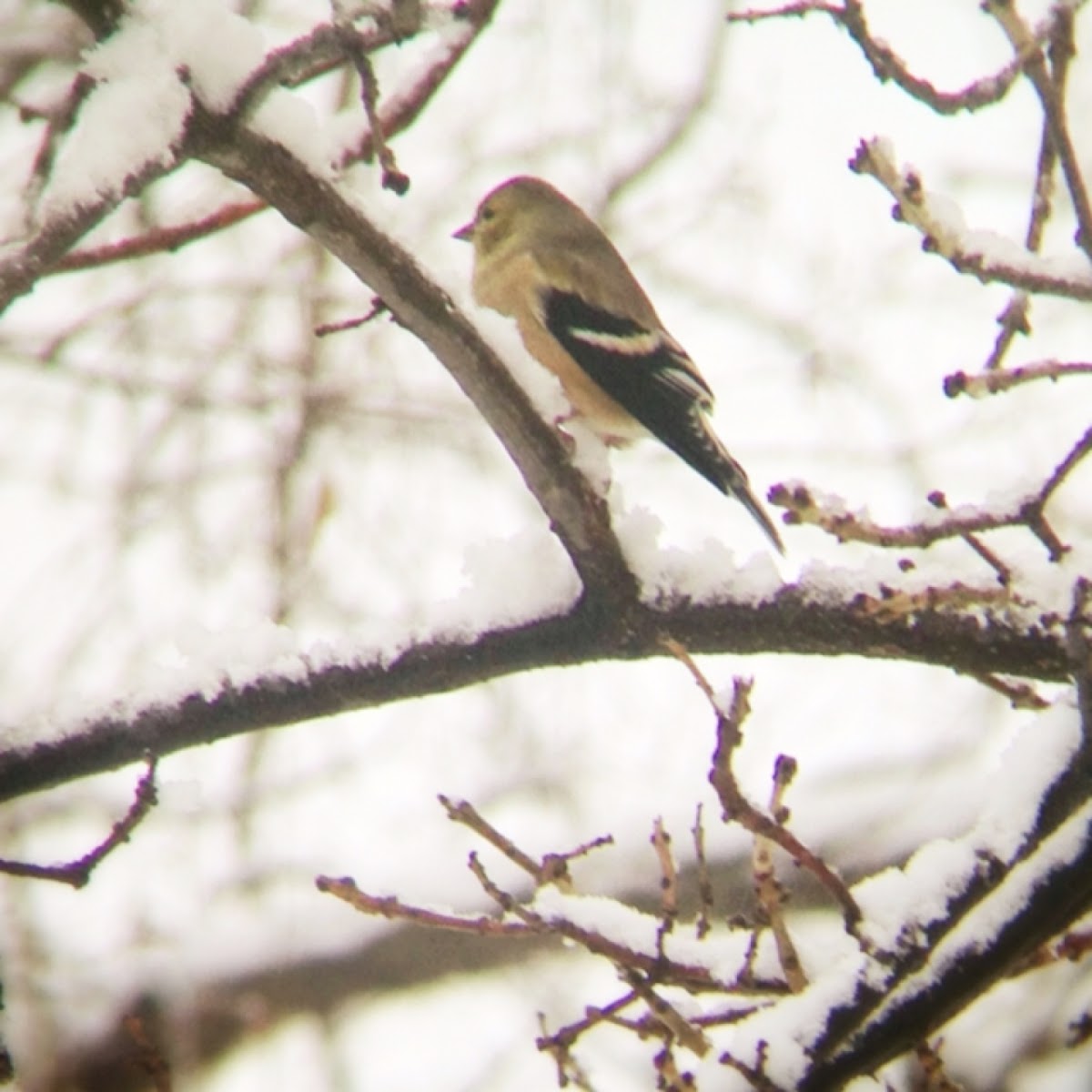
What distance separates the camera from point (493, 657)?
2322 mm

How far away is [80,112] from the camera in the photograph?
6.42ft

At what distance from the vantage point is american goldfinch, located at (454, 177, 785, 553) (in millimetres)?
4332

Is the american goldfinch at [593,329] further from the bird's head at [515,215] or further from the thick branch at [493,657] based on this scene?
the thick branch at [493,657]

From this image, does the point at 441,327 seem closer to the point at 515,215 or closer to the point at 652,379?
the point at 652,379

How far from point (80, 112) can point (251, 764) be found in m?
5.47

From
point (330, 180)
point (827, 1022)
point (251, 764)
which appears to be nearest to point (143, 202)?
point (251, 764)

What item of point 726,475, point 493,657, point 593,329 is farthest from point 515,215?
point 493,657

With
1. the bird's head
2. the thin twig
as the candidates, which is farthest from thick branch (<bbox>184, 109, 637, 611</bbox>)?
the bird's head

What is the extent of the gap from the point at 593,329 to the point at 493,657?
2533 mm

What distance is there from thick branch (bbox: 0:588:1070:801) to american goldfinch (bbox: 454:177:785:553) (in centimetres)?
179

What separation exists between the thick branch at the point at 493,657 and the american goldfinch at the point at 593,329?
1.79 metres

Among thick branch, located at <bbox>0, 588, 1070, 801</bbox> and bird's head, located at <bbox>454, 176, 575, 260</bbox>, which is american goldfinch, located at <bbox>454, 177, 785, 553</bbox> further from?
thick branch, located at <bbox>0, 588, 1070, 801</bbox>

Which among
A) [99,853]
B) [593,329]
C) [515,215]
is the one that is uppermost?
[515,215]

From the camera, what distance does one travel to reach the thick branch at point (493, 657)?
2.25 m
